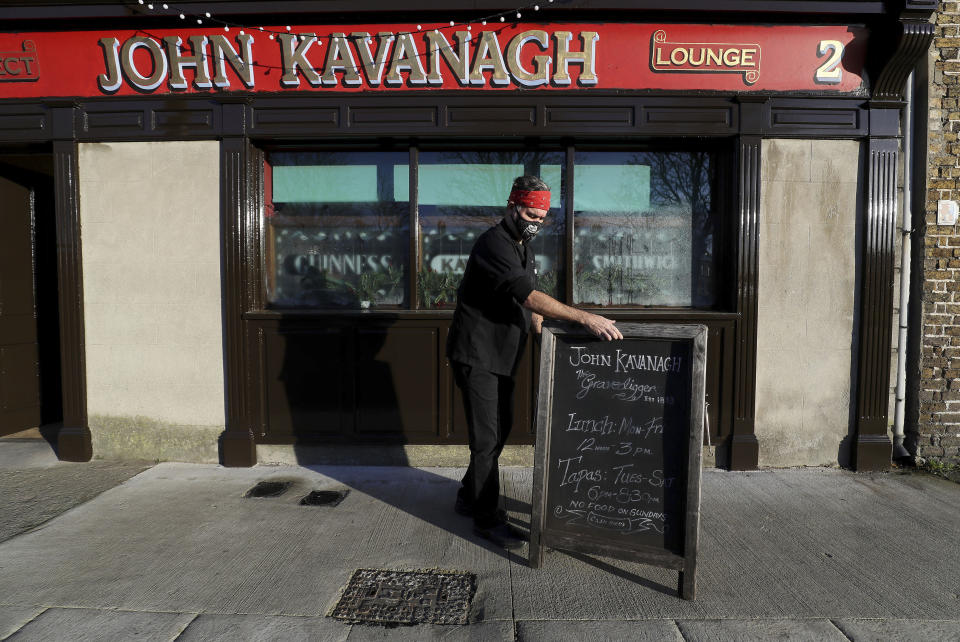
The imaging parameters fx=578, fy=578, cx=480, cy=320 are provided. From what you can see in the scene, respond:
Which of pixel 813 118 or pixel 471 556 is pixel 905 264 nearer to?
pixel 813 118

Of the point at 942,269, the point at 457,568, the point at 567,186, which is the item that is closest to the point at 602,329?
the point at 457,568

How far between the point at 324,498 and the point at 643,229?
11.5ft

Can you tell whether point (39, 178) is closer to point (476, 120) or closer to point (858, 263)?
point (476, 120)

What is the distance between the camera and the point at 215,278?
4.98 m

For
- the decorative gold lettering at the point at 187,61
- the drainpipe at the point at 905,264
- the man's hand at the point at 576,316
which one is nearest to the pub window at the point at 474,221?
the decorative gold lettering at the point at 187,61

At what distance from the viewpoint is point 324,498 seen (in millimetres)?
4238

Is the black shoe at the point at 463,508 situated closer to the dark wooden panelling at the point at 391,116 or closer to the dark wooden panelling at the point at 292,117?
the dark wooden panelling at the point at 391,116

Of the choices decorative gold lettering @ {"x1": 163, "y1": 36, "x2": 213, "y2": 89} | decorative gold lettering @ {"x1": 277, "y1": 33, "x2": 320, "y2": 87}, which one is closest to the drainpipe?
decorative gold lettering @ {"x1": 277, "y1": 33, "x2": 320, "y2": 87}

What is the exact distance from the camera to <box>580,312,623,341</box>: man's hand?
10.0 feet

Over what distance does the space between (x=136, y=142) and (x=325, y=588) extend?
413cm

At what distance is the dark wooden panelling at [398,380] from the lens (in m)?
5.00

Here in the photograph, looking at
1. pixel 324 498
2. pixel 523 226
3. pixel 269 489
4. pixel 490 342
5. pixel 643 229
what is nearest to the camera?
pixel 523 226

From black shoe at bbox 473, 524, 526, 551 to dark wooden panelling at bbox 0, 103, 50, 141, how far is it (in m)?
4.96

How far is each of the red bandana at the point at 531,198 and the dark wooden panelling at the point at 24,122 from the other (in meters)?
4.35
